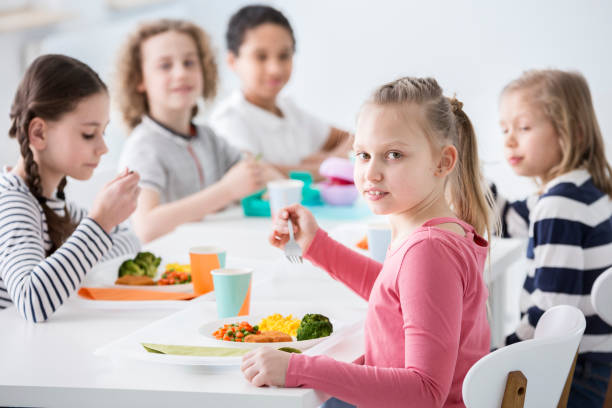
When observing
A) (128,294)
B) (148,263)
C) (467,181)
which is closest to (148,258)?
(148,263)

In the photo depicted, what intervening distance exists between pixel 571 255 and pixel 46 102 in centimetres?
113

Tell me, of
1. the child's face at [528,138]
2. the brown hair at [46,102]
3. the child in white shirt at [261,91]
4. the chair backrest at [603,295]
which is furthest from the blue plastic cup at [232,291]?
the child in white shirt at [261,91]

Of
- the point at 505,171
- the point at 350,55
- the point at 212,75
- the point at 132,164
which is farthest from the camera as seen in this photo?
the point at 350,55

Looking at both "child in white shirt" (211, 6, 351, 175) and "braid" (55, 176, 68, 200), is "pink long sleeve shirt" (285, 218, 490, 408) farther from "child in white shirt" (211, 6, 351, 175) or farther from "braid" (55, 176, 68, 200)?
"child in white shirt" (211, 6, 351, 175)

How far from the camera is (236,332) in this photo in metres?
1.06

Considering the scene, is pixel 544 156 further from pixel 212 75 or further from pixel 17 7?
pixel 17 7

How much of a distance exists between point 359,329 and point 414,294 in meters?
0.24

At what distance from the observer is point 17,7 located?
2.81m

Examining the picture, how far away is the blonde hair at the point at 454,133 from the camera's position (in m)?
1.03

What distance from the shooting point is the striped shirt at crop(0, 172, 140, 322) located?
1.24 m

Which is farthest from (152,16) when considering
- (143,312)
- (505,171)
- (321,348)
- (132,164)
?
(321,348)

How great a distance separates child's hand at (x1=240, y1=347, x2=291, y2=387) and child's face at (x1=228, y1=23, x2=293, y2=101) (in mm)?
2000

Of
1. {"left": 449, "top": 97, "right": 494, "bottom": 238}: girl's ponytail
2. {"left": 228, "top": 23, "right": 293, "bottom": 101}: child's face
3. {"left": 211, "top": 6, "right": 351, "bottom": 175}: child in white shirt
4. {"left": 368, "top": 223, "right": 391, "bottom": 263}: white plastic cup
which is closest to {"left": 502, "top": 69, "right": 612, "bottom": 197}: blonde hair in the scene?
{"left": 368, "top": 223, "right": 391, "bottom": 263}: white plastic cup

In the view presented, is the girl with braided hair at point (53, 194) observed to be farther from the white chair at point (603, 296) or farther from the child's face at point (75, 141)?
the white chair at point (603, 296)
